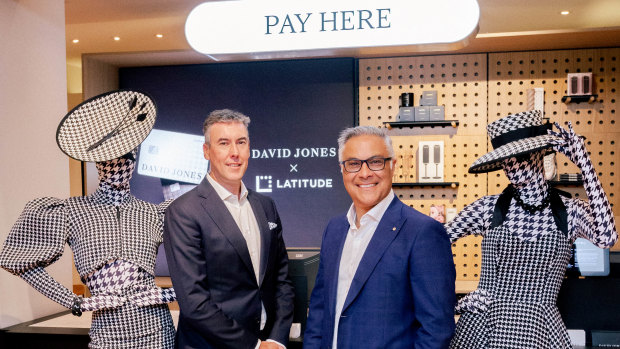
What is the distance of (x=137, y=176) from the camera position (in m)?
5.88

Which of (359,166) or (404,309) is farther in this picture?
(359,166)

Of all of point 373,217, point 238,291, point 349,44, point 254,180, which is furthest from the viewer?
point 254,180

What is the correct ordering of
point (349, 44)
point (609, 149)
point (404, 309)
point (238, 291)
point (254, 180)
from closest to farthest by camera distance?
1. point (404, 309)
2. point (238, 291)
3. point (349, 44)
4. point (609, 149)
5. point (254, 180)

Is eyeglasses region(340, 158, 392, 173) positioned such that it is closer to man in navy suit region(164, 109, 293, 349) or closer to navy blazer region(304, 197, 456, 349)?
navy blazer region(304, 197, 456, 349)

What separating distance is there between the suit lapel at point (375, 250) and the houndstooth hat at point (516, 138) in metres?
0.57

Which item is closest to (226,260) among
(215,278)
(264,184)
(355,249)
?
(215,278)

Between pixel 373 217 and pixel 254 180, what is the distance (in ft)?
13.3

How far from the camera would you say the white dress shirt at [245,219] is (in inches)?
81.9

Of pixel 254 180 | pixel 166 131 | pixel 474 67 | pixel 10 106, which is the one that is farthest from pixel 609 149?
pixel 10 106

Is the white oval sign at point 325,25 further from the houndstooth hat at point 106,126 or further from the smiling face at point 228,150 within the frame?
the smiling face at point 228,150

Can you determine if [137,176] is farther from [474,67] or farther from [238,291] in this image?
[238,291]

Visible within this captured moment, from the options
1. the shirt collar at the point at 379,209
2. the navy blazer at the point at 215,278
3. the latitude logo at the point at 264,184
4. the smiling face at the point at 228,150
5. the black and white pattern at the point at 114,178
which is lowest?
the navy blazer at the point at 215,278

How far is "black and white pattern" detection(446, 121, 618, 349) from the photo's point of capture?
6.28 ft

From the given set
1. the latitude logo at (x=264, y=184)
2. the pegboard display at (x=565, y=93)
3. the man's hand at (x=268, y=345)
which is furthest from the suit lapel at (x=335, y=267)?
the latitude logo at (x=264, y=184)
